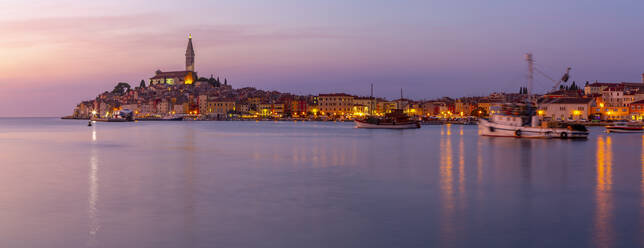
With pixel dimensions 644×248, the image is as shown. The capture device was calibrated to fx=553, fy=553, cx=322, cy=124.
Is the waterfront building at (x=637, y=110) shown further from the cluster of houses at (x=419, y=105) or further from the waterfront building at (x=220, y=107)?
the waterfront building at (x=220, y=107)

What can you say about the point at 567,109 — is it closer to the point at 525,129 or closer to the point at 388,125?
the point at 388,125

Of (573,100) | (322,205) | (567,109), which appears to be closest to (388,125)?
(567,109)

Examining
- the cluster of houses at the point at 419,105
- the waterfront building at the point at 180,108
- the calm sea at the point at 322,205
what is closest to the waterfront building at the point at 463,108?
the cluster of houses at the point at 419,105

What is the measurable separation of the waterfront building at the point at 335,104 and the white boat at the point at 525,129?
10367 cm

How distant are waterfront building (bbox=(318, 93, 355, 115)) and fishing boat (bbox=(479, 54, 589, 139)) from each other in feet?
339

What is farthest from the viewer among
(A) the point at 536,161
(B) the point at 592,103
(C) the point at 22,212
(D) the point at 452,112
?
(D) the point at 452,112

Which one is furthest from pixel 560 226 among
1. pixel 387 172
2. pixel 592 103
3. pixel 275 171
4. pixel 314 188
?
pixel 592 103

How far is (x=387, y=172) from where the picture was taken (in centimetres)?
2238

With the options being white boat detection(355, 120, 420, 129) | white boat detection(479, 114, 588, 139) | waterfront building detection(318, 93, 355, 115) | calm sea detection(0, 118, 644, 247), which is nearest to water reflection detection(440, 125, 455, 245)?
calm sea detection(0, 118, 644, 247)

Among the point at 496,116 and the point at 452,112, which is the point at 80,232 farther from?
the point at 452,112

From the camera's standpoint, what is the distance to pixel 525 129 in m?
49.4

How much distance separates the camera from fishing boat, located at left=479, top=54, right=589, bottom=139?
161 feet

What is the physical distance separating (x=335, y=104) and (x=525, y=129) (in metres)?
112

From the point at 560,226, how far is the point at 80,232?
945 centimetres
